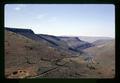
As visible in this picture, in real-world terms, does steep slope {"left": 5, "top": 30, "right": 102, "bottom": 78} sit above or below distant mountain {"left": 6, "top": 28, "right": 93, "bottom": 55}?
below

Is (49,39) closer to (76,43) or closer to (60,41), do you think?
(60,41)

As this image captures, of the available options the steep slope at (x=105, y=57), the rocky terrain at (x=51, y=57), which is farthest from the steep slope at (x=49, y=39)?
the steep slope at (x=105, y=57)

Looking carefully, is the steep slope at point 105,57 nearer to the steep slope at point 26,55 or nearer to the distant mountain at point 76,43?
the distant mountain at point 76,43

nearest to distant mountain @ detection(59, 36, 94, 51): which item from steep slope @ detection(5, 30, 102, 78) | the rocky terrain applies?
the rocky terrain

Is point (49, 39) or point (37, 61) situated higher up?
point (49, 39)

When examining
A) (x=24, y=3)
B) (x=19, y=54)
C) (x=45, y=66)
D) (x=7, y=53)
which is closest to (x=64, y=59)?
(x=45, y=66)

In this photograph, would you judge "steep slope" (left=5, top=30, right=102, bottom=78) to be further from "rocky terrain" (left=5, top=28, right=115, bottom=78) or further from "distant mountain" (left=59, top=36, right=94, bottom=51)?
"distant mountain" (left=59, top=36, right=94, bottom=51)

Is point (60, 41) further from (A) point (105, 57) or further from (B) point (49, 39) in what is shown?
(A) point (105, 57)

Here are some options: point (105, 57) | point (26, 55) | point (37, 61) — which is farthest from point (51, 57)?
point (105, 57)
